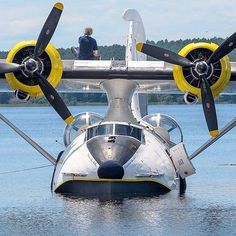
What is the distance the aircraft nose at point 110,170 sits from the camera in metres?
26.9

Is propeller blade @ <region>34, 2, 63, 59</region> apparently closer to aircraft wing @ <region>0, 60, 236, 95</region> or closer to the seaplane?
the seaplane

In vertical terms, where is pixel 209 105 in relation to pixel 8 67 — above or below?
below

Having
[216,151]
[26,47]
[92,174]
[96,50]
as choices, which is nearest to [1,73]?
[26,47]

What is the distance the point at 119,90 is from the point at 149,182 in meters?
3.76

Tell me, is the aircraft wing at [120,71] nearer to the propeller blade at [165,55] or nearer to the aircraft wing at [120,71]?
the aircraft wing at [120,71]

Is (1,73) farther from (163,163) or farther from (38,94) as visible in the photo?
(163,163)

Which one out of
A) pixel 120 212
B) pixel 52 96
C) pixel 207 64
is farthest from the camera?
pixel 52 96

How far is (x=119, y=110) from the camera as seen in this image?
30.0 m

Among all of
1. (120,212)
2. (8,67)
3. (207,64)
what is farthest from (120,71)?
(120,212)

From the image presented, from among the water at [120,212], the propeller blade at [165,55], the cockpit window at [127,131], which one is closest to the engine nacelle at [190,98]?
the propeller blade at [165,55]

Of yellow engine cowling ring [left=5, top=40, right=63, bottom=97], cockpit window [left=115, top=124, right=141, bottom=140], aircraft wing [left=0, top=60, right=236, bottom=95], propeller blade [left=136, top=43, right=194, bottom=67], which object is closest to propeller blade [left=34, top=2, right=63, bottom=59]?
yellow engine cowling ring [left=5, top=40, right=63, bottom=97]

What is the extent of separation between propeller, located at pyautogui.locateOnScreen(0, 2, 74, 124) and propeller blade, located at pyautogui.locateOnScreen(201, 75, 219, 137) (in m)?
3.60

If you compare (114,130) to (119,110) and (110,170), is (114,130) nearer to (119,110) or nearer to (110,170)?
(119,110)

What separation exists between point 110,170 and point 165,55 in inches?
139
